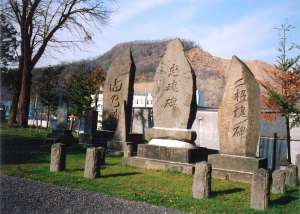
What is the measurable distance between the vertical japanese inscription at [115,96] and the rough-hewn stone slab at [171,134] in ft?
10.7

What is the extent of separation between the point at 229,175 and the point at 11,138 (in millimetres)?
10154

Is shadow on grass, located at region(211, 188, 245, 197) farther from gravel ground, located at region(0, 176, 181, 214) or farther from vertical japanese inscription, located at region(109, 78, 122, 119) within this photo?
vertical japanese inscription, located at region(109, 78, 122, 119)

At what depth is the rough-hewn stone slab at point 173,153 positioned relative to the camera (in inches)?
432

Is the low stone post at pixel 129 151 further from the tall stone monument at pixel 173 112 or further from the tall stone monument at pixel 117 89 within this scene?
the tall stone monument at pixel 117 89

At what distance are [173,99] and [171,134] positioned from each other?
1.14 meters

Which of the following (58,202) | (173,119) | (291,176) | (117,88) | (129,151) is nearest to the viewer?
(58,202)

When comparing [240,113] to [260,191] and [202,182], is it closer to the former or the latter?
[202,182]

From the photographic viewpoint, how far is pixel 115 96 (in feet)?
50.4

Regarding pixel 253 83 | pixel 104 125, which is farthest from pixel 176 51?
pixel 104 125

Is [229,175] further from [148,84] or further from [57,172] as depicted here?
[148,84]

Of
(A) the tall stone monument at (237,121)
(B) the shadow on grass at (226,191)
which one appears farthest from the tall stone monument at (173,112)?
(B) the shadow on grass at (226,191)

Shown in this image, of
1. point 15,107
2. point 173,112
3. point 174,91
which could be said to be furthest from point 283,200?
point 15,107

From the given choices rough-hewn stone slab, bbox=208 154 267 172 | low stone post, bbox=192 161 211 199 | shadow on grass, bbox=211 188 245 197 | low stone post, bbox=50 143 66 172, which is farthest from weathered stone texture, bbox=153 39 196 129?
low stone post, bbox=192 161 211 199

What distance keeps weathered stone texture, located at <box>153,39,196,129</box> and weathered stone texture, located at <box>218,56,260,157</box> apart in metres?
1.15
